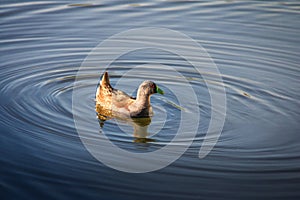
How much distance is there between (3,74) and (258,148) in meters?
5.96

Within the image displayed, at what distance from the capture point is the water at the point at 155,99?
748 cm

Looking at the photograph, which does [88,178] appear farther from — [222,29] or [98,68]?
[222,29]

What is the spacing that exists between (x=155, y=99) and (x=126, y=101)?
0.94m

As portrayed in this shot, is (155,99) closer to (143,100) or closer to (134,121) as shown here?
(143,100)

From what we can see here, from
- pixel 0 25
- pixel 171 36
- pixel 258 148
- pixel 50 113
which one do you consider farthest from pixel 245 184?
pixel 0 25

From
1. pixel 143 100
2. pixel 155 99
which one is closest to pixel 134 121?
pixel 143 100

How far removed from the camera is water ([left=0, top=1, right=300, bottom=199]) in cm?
748

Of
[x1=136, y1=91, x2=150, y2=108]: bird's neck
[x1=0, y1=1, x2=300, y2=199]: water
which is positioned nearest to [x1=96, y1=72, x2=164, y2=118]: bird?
[x1=136, y1=91, x2=150, y2=108]: bird's neck

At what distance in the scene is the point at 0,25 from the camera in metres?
14.9

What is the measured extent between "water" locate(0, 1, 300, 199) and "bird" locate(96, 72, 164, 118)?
300mm

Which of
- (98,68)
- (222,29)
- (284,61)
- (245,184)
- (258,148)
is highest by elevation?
(222,29)

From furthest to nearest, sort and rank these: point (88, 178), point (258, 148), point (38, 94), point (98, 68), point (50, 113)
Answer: point (98, 68)
point (38, 94)
point (50, 113)
point (258, 148)
point (88, 178)

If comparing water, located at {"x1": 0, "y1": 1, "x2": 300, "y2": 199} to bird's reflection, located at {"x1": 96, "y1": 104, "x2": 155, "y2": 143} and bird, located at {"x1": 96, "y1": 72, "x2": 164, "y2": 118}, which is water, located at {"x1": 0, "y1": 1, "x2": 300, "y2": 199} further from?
bird, located at {"x1": 96, "y1": 72, "x2": 164, "y2": 118}

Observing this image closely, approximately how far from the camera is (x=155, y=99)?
37.7 ft
